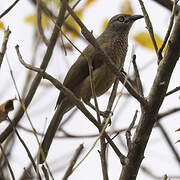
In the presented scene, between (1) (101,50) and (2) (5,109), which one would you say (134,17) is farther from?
(2) (5,109)

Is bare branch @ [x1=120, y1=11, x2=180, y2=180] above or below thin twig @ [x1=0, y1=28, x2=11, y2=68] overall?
below

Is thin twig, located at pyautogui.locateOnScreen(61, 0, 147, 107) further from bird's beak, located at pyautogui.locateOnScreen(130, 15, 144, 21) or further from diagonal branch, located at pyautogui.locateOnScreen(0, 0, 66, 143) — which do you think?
bird's beak, located at pyautogui.locateOnScreen(130, 15, 144, 21)

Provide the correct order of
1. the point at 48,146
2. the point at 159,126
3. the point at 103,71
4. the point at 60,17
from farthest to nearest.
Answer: the point at 103,71 → the point at 48,146 → the point at 159,126 → the point at 60,17

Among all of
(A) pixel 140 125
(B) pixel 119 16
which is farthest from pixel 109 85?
(A) pixel 140 125

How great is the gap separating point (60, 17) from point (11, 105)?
3.45 ft

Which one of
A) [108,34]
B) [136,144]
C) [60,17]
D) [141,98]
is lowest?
[136,144]

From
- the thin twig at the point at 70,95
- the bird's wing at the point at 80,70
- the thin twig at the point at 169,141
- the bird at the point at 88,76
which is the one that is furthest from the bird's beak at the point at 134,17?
the thin twig at the point at 70,95

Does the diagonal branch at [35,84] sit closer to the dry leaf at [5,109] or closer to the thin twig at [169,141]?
the dry leaf at [5,109]

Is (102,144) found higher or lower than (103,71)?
lower

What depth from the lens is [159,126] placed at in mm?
3855

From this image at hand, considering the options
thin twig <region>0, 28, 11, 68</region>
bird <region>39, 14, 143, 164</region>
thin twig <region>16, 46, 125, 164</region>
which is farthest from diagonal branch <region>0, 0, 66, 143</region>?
bird <region>39, 14, 143, 164</region>

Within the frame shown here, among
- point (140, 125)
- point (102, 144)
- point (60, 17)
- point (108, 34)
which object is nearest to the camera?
point (102, 144)

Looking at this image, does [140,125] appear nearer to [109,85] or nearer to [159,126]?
[159,126]

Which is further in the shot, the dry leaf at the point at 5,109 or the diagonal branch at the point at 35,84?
the diagonal branch at the point at 35,84
